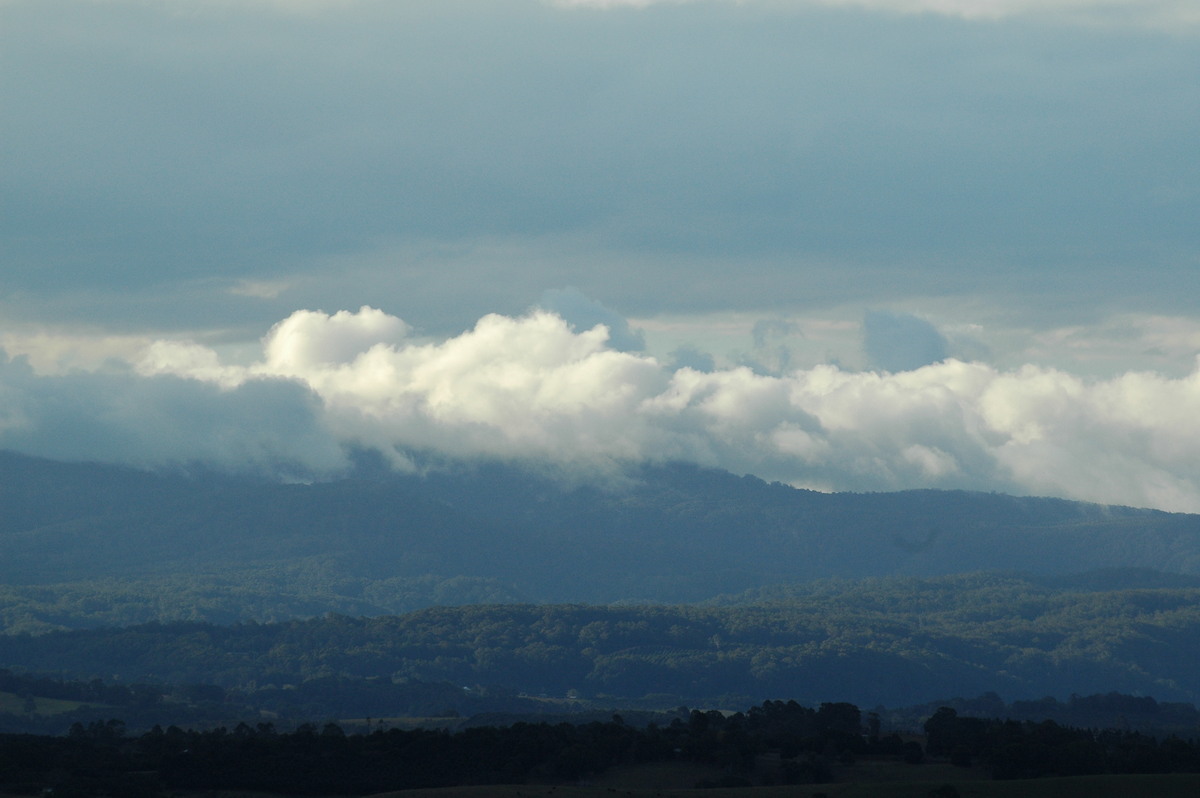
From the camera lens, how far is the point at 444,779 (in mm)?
127250

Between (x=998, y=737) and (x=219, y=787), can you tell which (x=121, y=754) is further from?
(x=998, y=737)

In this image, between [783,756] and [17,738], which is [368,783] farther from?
[17,738]

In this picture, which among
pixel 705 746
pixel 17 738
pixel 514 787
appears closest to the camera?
pixel 514 787

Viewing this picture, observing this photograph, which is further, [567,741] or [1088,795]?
[567,741]

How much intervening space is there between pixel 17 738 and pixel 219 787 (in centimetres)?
3999

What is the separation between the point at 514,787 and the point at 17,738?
6012 centimetres

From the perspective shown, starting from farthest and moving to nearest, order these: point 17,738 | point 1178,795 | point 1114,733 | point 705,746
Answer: point 1114,733 < point 17,738 < point 705,746 < point 1178,795

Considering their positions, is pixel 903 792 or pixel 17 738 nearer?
pixel 903 792

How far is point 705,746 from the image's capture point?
5364 inches

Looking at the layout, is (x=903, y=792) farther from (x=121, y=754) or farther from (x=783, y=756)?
(x=121, y=754)

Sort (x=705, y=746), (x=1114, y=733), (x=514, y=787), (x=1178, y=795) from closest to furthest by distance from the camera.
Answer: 1. (x=1178, y=795)
2. (x=514, y=787)
3. (x=705, y=746)
4. (x=1114, y=733)

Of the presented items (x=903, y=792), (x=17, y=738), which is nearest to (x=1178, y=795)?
(x=903, y=792)

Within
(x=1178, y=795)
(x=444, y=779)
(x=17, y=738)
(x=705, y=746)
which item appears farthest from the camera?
(x=17, y=738)

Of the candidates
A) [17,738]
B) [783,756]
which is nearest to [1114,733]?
[783,756]
